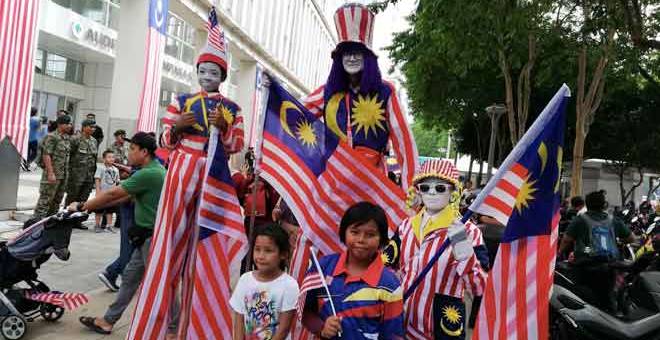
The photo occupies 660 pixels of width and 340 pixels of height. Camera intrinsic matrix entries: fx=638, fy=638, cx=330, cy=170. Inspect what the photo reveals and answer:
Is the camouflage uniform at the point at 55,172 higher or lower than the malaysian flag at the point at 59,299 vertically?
higher

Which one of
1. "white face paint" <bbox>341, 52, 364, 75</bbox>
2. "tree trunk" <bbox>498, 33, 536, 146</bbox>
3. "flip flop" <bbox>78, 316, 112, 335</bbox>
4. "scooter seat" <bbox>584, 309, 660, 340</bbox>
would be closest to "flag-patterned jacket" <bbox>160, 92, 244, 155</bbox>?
"white face paint" <bbox>341, 52, 364, 75</bbox>

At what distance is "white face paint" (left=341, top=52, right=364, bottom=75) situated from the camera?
3.86 m

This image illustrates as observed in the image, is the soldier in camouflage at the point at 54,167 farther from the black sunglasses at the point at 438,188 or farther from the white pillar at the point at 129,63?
the white pillar at the point at 129,63

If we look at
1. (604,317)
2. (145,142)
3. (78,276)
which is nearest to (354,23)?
(145,142)

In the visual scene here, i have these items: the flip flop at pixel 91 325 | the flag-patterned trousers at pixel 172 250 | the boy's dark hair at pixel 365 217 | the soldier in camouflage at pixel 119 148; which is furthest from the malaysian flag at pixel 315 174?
the soldier in camouflage at pixel 119 148

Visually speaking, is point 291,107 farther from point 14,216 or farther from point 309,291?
point 14,216

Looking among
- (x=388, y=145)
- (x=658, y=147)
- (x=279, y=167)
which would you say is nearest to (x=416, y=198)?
(x=388, y=145)

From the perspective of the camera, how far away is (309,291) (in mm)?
2811

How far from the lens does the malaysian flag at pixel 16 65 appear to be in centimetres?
905

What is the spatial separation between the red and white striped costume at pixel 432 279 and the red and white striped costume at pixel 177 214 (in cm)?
154

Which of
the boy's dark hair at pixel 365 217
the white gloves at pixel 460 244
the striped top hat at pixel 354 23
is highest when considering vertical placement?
the striped top hat at pixel 354 23

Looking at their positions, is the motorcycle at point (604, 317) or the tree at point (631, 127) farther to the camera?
the tree at point (631, 127)

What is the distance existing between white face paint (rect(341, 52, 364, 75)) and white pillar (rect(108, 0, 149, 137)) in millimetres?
13573

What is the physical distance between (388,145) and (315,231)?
33.0 inches
